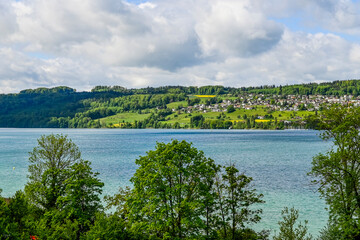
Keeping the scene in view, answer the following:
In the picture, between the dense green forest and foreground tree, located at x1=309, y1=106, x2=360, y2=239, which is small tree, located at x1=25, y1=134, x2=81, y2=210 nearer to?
the dense green forest

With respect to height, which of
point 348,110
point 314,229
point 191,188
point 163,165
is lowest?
point 314,229

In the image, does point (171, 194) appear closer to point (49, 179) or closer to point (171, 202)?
point (171, 202)

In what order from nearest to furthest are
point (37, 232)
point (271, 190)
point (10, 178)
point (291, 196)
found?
point (37, 232)
point (291, 196)
point (271, 190)
point (10, 178)

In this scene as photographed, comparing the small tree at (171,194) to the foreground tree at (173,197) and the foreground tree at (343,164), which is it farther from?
the foreground tree at (343,164)

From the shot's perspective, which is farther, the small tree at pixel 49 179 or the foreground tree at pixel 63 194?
the small tree at pixel 49 179

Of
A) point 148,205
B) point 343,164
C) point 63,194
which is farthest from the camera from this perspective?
point 63,194

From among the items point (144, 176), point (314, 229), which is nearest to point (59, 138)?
point (144, 176)

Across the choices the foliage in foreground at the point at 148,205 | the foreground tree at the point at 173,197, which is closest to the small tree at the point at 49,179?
the foliage in foreground at the point at 148,205

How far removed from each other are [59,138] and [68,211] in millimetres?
11775

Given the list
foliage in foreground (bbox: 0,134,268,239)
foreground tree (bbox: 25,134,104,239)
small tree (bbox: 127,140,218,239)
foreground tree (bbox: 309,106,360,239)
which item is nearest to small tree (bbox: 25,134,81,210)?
foreground tree (bbox: 25,134,104,239)

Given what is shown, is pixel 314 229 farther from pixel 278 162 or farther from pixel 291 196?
pixel 278 162

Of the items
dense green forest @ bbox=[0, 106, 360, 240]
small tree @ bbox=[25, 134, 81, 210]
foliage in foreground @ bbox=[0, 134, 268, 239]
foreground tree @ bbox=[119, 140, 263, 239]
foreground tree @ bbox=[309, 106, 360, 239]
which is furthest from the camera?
small tree @ bbox=[25, 134, 81, 210]

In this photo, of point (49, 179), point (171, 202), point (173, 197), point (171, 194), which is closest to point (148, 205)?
point (171, 202)

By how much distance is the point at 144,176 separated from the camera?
29766mm
